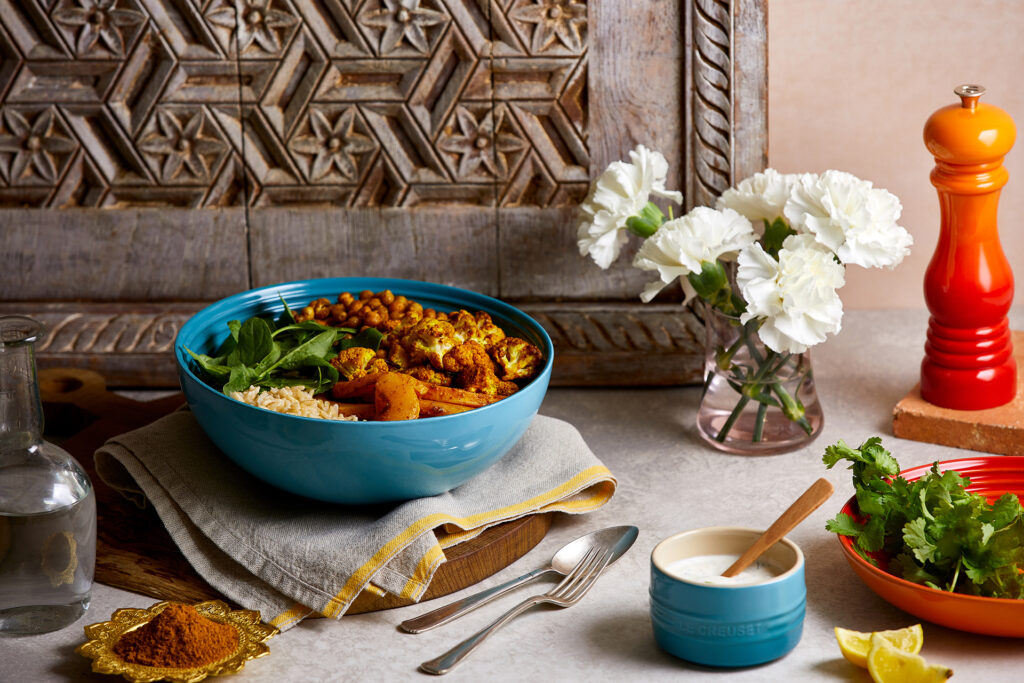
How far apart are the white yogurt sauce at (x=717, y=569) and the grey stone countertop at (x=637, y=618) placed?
66mm

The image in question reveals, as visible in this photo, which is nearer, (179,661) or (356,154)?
(179,661)

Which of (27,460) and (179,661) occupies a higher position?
(27,460)

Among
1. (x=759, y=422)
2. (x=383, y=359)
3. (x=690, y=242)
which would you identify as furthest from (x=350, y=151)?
(x=759, y=422)

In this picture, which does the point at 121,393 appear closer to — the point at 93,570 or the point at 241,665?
the point at 93,570

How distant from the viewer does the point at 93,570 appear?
92 cm

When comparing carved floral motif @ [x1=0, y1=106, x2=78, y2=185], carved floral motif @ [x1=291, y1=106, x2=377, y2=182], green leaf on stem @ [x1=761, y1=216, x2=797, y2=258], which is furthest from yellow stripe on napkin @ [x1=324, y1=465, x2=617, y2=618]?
carved floral motif @ [x1=0, y1=106, x2=78, y2=185]

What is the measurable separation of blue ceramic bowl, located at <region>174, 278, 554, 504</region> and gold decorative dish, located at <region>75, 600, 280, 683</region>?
0.43 feet

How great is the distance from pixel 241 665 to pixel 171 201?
2.48 ft

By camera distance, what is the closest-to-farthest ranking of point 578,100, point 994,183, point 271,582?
point 271,582, point 994,183, point 578,100

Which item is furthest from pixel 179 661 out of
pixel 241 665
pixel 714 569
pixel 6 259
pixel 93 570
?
pixel 6 259

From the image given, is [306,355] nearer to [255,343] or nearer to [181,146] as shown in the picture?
[255,343]

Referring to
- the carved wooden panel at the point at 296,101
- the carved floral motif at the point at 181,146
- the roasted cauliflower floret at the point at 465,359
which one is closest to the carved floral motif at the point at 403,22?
the carved wooden panel at the point at 296,101

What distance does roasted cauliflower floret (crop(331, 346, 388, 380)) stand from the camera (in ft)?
3.51

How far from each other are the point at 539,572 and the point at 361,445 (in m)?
0.19
